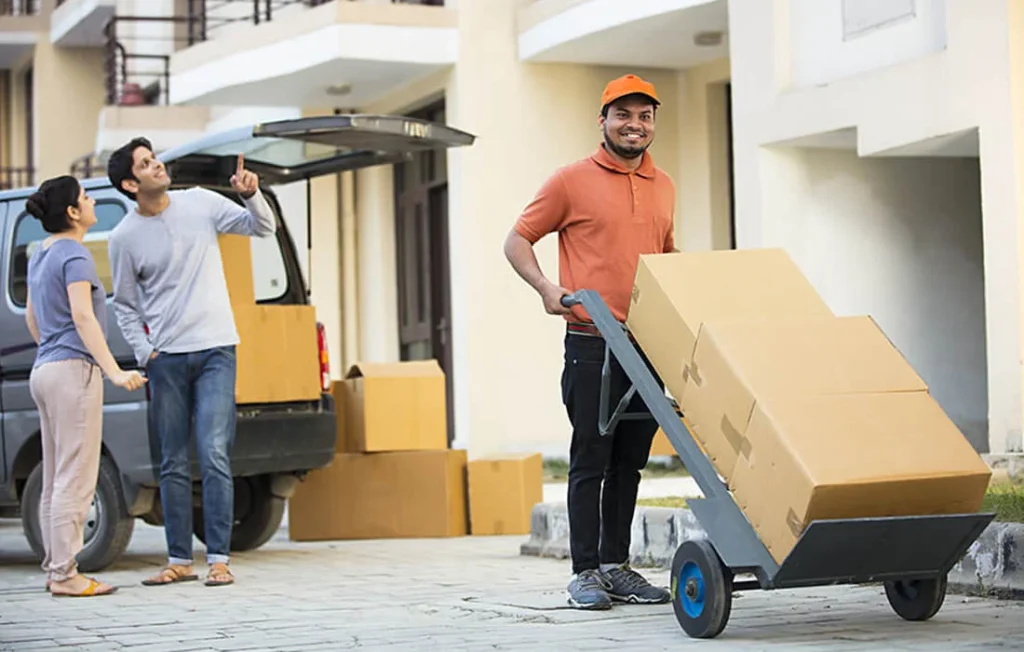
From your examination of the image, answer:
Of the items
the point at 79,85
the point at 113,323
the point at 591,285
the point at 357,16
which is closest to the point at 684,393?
the point at 591,285

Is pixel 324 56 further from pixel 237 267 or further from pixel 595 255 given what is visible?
pixel 595 255

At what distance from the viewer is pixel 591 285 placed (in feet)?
19.5

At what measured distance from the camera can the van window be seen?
26.9ft

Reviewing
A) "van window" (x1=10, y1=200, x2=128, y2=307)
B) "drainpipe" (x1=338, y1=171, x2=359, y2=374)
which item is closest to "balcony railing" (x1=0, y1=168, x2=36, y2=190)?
"drainpipe" (x1=338, y1=171, x2=359, y2=374)

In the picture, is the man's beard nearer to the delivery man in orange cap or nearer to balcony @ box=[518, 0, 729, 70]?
the delivery man in orange cap

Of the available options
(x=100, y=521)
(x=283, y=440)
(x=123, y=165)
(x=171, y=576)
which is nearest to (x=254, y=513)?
(x=283, y=440)

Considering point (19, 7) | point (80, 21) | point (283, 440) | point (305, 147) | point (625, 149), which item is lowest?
point (283, 440)

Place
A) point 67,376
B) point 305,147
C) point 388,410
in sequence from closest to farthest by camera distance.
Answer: point 67,376 → point 305,147 → point 388,410

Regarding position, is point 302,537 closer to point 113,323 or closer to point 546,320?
point 113,323

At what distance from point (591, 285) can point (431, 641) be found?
1.41 metres

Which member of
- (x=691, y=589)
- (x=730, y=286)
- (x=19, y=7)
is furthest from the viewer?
(x=19, y=7)

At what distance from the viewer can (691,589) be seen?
5.16 m

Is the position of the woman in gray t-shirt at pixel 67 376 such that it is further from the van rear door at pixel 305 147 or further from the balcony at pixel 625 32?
the balcony at pixel 625 32

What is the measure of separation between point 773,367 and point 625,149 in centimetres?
123
